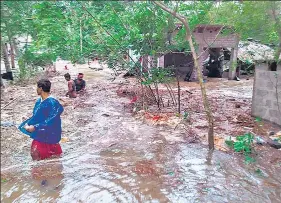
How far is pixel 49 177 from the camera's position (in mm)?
4449

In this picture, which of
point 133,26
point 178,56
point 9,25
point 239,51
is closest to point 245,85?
point 239,51

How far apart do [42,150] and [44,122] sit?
46 centimetres

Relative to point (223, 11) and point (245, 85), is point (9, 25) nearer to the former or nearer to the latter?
point (223, 11)

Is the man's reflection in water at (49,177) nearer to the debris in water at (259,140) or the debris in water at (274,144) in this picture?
the debris in water at (259,140)

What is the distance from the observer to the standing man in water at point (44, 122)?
4.23 meters

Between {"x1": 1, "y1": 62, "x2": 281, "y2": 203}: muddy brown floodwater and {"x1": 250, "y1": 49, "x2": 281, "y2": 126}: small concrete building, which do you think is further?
{"x1": 250, "y1": 49, "x2": 281, "y2": 126}: small concrete building

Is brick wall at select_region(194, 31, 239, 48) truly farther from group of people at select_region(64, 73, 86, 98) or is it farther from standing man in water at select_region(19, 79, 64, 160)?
standing man in water at select_region(19, 79, 64, 160)

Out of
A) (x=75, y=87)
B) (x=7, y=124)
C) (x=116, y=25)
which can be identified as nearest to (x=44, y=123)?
(x=7, y=124)

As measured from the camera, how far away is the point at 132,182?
14.3 feet

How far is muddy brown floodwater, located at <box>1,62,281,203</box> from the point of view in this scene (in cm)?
397

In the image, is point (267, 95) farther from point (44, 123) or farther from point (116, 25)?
point (44, 123)

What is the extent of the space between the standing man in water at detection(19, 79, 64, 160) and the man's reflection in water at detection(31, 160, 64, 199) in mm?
312

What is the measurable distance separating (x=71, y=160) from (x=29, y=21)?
5.35 metres

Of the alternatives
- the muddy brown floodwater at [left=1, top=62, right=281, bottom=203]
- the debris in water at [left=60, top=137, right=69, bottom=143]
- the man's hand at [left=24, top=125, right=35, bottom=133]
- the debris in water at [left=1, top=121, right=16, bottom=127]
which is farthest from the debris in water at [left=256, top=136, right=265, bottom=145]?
the debris in water at [left=1, top=121, right=16, bottom=127]
